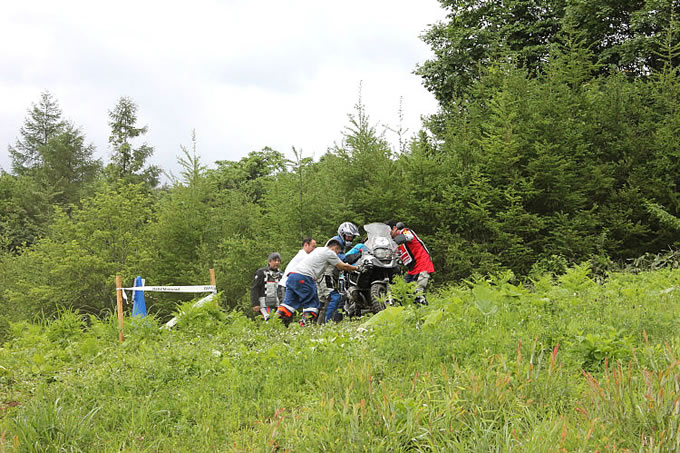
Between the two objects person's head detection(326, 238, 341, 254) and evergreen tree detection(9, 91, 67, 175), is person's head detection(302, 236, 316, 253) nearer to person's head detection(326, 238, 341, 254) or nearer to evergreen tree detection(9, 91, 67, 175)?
person's head detection(326, 238, 341, 254)

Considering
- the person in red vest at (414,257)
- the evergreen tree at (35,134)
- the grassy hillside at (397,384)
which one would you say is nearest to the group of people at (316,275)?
the person in red vest at (414,257)

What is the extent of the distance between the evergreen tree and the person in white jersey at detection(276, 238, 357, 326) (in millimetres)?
50339

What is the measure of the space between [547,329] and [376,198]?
28.1 feet

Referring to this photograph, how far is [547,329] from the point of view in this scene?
4.83 meters

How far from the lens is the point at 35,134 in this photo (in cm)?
5203

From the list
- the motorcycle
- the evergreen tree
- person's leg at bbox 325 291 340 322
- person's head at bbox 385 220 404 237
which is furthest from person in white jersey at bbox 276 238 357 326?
the evergreen tree

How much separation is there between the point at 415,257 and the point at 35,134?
5211cm

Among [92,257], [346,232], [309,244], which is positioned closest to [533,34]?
[346,232]

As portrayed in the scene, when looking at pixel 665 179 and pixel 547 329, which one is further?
pixel 665 179

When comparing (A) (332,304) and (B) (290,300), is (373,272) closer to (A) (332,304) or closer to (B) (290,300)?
(A) (332,304)

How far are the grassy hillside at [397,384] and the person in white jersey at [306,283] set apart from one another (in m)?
2.07

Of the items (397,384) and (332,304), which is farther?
(332,304)

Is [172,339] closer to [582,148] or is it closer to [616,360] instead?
[616,360]

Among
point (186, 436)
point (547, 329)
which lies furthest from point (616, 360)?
point (186, 436)
